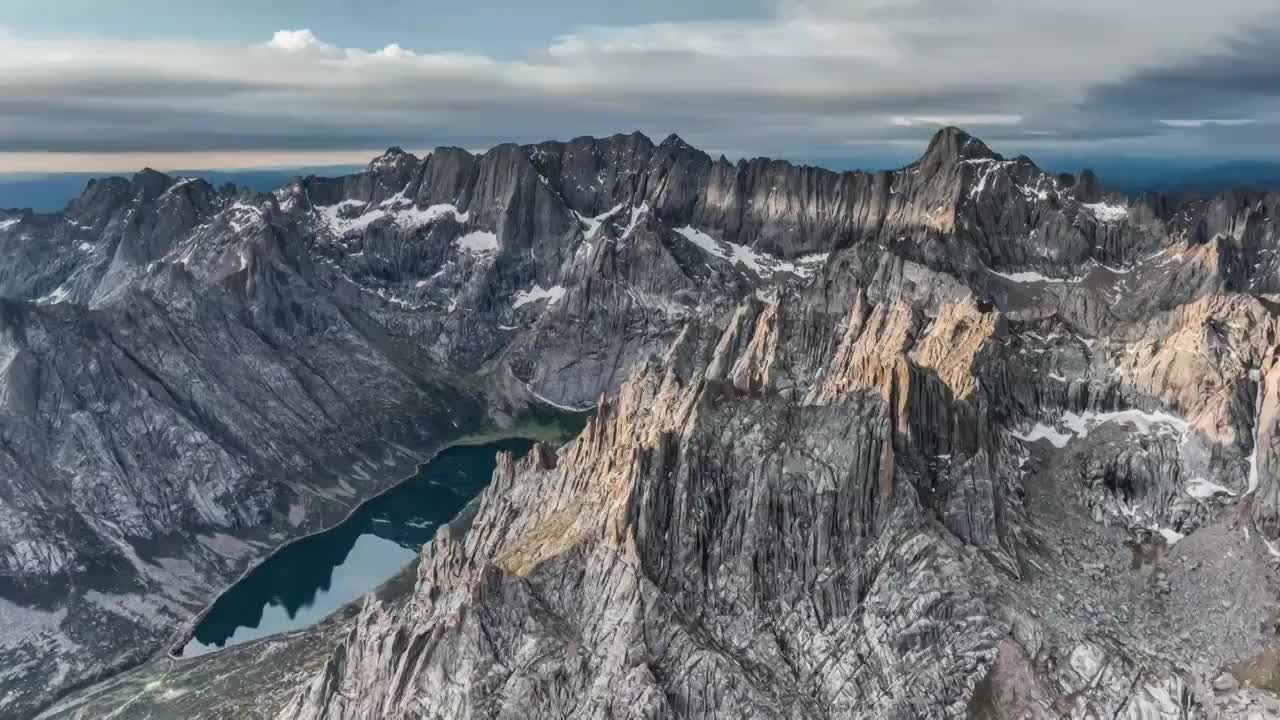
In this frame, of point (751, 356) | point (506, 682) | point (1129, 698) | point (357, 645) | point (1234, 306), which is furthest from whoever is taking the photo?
point (751, 356)

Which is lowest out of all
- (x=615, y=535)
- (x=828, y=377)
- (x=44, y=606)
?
(x=44, y=606)

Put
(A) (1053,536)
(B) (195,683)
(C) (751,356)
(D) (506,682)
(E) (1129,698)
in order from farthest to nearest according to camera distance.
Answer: (C) (751,356)
(B) (195,683)
(A) (1053,536)
(D) (506,682)
(E) (1129,698)

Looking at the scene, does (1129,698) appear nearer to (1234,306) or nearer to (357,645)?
(1234,306)

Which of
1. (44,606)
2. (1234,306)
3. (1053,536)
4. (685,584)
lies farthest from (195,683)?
(1234,306)

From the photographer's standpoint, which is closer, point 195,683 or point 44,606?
point 195,683

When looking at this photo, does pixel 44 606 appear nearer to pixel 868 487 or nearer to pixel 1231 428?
pixel 868 487

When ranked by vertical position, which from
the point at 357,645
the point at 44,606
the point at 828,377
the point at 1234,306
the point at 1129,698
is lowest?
the point at 44,606

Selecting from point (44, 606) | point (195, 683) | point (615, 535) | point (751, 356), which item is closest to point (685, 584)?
point (615, 535)

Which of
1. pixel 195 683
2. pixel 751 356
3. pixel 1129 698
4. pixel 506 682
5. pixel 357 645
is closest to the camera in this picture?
pixel 1129 698

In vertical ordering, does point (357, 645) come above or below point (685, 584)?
below
